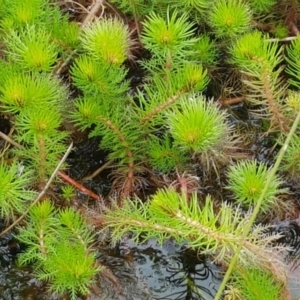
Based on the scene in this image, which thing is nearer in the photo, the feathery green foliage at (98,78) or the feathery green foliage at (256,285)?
the feathery green foliage at (256,285)

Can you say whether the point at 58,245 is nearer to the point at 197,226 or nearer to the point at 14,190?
the point at 14,190

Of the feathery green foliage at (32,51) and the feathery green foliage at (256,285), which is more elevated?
the feathery green foliage at (32,51)

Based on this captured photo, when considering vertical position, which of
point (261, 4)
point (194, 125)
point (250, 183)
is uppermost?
point (261, 4)

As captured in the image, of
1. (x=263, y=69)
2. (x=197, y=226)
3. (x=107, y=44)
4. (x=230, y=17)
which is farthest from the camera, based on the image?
(x=230, y=17)

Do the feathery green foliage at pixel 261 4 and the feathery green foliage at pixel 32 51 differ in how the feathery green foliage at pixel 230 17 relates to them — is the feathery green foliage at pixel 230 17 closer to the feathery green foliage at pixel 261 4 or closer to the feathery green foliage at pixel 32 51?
the feathery green foliage at pixel 261 4


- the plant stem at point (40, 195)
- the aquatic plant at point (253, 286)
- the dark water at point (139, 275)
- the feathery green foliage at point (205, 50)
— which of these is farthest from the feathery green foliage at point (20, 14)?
the aquatic plant at point (253, 286)

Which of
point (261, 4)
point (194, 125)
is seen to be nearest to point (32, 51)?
point (194, 125)

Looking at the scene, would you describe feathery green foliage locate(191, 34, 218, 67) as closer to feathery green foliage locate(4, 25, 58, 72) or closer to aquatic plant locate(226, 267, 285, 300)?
feathery green foliage locate(4, 25, 58, 72)

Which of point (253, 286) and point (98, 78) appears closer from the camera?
point (253, 286)
